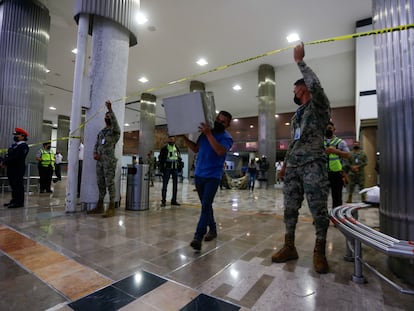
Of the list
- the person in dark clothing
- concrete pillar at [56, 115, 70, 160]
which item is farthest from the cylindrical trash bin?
concrete pillar at [56, 115, 70, 160]

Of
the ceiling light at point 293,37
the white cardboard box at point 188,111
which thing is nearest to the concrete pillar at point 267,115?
the ceiling light at point 293,37

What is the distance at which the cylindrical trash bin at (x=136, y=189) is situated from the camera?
4.32m

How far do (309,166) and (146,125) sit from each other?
46.8 feet

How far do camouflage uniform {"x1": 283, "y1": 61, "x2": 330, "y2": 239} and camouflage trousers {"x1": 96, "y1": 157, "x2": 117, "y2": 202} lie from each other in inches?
115

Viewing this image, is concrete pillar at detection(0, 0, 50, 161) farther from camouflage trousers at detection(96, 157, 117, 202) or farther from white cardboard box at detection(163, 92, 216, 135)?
white cardboard box at detection(163, 92, 216, 135)

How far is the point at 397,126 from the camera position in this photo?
183 centimetres

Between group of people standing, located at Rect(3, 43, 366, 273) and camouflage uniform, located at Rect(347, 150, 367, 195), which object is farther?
camouflage uniform, located at Rect(347, 150, 367, 195)

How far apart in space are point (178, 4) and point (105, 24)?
3.80 meters

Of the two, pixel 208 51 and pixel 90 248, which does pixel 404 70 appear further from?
pixel 208 51

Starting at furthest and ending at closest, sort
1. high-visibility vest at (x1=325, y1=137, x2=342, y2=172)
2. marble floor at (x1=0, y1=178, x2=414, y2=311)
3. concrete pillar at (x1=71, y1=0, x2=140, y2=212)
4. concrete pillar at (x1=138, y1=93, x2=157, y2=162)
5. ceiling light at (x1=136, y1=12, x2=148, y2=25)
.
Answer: concrete pillar at (x1=138, y1=93, x2=157, y2=162), ceiling light at (x1=136, y1=12, x2=148, y2=25), concrete pillar at (x1=71, y1=0, x2=140, y2=212), high-visibility vest at (x1=325, y1=137, x2=342, y2=172), marble floor at (x1=0, y1=178, x2=414, y2=311)

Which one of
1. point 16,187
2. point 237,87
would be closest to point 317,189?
point 16,187

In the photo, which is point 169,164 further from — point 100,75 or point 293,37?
point 293,37

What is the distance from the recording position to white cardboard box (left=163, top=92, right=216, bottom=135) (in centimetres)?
211

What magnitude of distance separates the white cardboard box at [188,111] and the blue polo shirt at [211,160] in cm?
21
